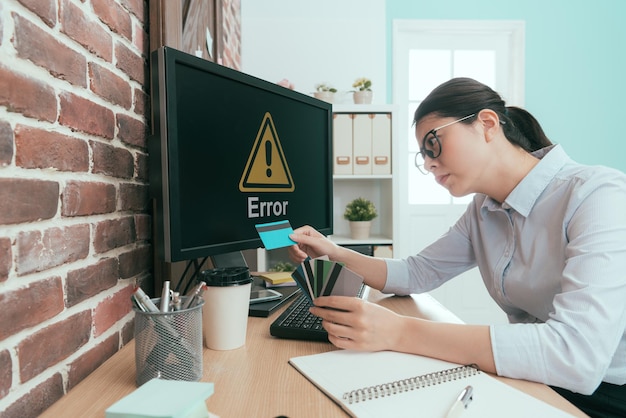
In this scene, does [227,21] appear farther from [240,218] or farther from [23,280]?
[23,280]

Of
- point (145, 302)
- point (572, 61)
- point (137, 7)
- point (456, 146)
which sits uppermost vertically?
point (572, 61)

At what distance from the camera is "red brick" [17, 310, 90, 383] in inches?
21.4

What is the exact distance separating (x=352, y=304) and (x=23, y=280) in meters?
0.48

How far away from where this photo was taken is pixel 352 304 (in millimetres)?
746

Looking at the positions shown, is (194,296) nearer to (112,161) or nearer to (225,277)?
(225,277)

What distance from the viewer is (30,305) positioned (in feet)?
1.82

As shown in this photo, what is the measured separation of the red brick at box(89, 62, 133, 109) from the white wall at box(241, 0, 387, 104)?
6.50ft

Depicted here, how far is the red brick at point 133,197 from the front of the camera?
86 cm

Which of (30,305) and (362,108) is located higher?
(362,108)

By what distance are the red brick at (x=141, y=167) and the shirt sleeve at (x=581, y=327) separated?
0.75 metres

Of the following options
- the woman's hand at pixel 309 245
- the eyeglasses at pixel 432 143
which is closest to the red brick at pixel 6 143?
the woman's hand at pixel 309 245

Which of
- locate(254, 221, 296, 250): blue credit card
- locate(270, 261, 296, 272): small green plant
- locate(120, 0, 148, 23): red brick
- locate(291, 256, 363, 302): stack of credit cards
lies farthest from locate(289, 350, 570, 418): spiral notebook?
locate(270, 261, 296, 272): small green plant

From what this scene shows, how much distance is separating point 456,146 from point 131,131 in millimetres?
728

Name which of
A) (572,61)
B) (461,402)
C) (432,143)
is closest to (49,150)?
(461,402)
